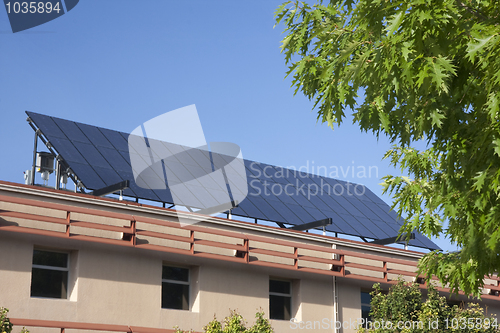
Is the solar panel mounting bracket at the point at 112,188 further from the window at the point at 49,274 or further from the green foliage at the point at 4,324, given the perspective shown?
the green foliage at the point at 4,324

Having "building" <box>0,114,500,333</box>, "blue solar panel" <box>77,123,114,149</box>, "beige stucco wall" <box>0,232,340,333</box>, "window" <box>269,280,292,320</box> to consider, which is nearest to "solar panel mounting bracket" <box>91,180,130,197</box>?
"building" <box>0,114,500,333</box>

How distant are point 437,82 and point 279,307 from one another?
46.0ft

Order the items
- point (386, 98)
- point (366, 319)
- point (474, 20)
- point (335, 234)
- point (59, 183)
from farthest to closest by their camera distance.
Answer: point (335, 234), point (366, 319), point (59, 183), point (386, 98), point (474, 20)

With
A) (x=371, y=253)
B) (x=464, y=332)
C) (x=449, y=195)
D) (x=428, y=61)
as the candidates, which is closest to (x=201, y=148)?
(x=371, y=253)

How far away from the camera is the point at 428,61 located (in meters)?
6.89

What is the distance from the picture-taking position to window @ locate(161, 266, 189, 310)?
17.1m

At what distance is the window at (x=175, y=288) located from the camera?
56.1 feet

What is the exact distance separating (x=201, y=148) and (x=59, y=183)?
726 cm

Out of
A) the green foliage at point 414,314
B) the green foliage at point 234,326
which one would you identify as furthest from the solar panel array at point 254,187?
the green foliage at point 234,326

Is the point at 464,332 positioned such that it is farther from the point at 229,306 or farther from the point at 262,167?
the point at 262,167

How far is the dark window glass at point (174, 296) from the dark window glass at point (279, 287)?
3.40 metres

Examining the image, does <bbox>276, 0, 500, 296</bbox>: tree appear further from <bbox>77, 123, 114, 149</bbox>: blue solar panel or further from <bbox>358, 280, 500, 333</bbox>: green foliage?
Answer: <bbox>77, 123, 114, 149</bbox>: blue solar panel

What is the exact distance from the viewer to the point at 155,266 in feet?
55.1

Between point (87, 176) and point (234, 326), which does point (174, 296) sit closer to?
point (234, 326)
